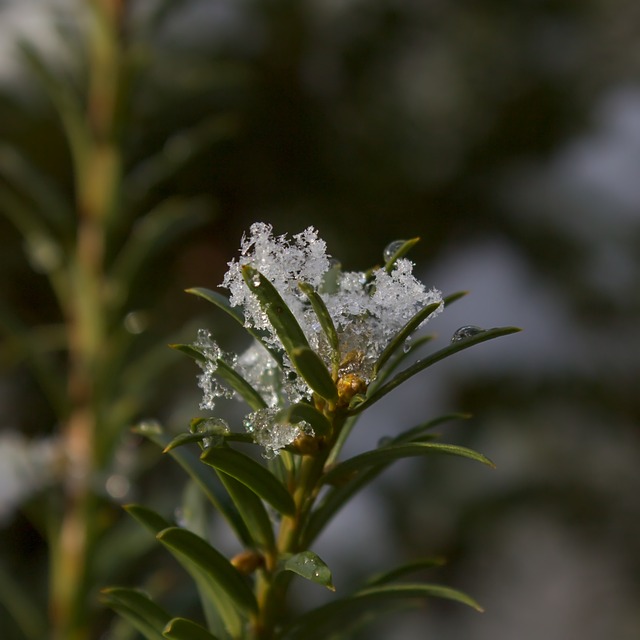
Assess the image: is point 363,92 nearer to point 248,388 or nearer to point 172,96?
point 172,96

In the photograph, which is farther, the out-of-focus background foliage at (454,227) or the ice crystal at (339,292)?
the out-of-focus background foliage at (454,227)

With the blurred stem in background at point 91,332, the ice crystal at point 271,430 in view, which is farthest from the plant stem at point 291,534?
the blurred stem in background at point 91,332

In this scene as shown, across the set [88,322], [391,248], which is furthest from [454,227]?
[391,248]

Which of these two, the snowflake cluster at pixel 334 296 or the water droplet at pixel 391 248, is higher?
the water droplet at pixel 391 248

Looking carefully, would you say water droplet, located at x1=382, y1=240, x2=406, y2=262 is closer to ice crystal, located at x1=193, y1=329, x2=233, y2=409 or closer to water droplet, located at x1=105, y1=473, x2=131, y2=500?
ice crystal, located at x1=193, y1=329, x2=233, y2=409

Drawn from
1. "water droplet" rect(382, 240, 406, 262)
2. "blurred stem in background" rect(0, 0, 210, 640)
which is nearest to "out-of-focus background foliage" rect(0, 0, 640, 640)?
"blurred stem in background" rect(0, 0, 210, 640)

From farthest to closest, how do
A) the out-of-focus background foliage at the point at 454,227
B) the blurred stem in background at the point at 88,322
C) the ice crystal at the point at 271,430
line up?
the out-of-focus background foliage at the point at 454,227, the blurred stem in background at the point at 88,322, the ice crystal at the point at 271,430

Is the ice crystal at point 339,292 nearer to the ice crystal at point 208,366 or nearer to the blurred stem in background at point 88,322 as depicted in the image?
the ice crystal at point 208,366

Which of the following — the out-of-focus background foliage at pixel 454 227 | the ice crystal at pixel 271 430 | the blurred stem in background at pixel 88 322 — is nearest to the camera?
the ice crystal at pixel 271 430
